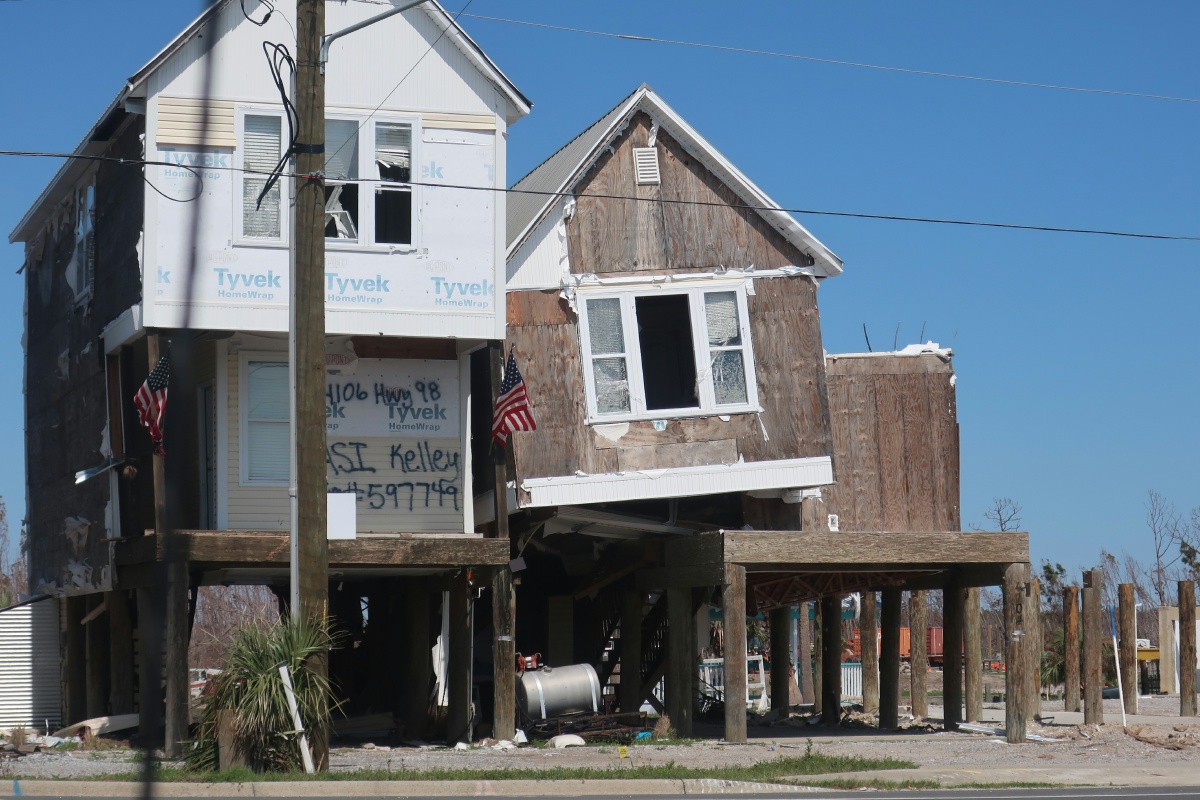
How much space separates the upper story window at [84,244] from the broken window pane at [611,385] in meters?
7.58

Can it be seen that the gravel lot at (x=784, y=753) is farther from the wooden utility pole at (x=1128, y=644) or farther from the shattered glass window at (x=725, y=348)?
the shattered glass window at (x=725, y=348)

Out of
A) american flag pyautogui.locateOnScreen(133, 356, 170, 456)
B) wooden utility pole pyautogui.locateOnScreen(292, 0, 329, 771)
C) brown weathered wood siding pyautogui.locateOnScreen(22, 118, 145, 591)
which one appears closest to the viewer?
wooden utility pole pyautogui.locateOnScreen(292, 0, 329, 771)

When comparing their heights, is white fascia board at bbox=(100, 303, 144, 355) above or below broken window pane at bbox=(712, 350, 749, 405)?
above

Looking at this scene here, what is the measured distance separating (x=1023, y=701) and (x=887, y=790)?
23.0ft

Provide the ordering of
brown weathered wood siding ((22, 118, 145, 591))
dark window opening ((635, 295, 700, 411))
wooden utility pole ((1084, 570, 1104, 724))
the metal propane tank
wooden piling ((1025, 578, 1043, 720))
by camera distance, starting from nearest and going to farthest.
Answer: brown weathered wood siding ((22, 118, 145, 591)) < the metal propane tank < wooden utility pole ((1084, 570, 1104, 724)) < dark window opening ((635, 295, 700, 411)) < wooden piling ((1025, 578, 1043, 720))

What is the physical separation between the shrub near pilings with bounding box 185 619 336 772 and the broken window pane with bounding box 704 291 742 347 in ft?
28.2

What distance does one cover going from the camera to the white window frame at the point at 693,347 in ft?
66.4

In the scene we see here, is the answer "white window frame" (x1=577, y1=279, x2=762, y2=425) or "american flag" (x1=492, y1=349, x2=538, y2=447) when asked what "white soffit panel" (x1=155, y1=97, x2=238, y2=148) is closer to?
"american flag" (x1=492, y1=349, x2=538, y2=447)

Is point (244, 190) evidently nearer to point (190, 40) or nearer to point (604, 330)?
point (190, 40)

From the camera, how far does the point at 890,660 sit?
24781 mm

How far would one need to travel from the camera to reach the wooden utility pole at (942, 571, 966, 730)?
22.9 metres

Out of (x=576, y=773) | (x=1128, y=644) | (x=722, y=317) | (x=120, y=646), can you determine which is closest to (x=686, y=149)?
(x=722, y=317)

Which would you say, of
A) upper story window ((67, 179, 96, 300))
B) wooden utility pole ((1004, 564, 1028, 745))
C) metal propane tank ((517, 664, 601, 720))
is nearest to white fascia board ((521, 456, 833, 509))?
wooden utility pole ((1004, 564, 1028, 745))

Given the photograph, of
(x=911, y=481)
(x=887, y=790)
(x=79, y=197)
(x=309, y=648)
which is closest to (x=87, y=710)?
(x=79, y=197)
